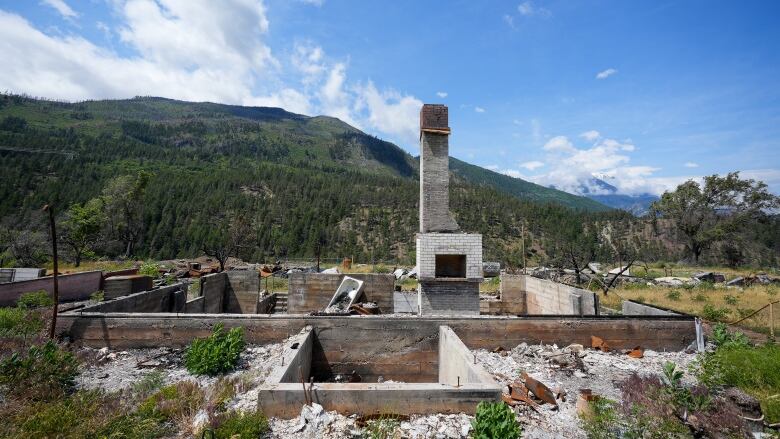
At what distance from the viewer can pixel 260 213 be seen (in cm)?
7144

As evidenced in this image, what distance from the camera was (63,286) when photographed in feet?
41.4

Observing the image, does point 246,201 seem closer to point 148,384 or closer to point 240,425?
point 148,384

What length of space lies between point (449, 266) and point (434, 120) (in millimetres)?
4113

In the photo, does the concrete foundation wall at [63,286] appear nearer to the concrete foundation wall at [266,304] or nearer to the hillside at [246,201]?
the concrete foundation wall at [266,304]

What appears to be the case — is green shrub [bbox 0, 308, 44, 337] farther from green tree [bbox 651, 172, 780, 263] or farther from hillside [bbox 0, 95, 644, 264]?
green tree [bbox 651, 172, 780, 263]

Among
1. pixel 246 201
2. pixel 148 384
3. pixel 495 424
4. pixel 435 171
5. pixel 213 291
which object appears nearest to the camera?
pixel 495 424

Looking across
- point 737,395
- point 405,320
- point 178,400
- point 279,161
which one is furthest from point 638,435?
point 279,161

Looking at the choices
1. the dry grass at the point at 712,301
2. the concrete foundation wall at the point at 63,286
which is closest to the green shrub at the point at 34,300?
the concrete foundation wall at the point at 63,286

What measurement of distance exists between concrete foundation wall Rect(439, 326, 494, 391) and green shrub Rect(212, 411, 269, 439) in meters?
2.30

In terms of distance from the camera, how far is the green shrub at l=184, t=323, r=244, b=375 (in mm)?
5707

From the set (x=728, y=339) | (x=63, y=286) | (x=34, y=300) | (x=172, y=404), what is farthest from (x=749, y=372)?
(x=63, y=286)

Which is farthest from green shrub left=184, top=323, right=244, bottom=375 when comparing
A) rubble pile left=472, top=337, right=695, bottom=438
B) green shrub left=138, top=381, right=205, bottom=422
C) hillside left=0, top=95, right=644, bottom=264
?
hillside left=0, top=95, right=644, bottom=264

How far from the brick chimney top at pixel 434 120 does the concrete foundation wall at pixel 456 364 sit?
508 centimetres

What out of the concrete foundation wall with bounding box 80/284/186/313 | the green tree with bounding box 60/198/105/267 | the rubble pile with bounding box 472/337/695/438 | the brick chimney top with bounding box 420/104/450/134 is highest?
the brick chimney top with bounding box 420/104/450/134
